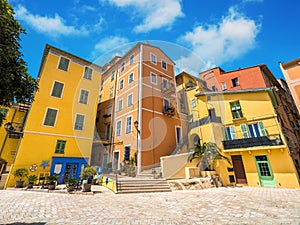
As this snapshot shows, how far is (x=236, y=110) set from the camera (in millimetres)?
13391

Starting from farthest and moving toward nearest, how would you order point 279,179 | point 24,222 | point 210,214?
point 279,179
point 210,214
point 24,222

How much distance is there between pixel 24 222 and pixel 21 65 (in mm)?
4217

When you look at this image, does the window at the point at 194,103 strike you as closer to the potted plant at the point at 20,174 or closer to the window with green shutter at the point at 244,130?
the window with green shutter at the point at 244,130

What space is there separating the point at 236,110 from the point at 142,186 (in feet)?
35.6

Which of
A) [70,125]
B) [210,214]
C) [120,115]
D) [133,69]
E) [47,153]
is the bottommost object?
[210,214]

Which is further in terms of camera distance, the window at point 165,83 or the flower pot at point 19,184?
the window at point 165,83

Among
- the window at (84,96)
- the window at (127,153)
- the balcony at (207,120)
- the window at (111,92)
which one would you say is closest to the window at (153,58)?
the window at (111,92)

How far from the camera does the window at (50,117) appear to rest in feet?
40.9

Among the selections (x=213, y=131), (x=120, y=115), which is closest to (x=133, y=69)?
(x=120, y=115)

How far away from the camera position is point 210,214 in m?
4.43

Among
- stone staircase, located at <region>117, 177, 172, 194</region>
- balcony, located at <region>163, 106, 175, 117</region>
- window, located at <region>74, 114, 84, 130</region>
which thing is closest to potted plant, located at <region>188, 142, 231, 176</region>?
stone staircase, located at <region>117, 177, 172, 194</region>

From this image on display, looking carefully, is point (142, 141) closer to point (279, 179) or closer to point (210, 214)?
point (210, 214)

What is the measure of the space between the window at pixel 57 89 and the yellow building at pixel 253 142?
1432cm

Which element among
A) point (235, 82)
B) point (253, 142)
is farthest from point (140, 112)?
point (235, 82)
